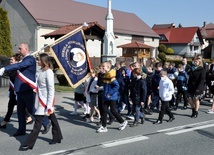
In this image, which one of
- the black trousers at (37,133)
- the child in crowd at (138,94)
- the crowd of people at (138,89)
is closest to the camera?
the black trousers at (37,133)

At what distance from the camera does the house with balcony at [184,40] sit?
62.1 metres

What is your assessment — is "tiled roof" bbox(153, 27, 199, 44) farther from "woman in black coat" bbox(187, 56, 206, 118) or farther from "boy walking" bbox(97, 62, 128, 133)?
"boy walking" bbox(97, 62, 128, 133)

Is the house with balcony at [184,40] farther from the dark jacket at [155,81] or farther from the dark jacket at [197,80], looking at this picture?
the dark jacket at [197,80]

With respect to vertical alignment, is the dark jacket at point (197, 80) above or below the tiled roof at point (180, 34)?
below

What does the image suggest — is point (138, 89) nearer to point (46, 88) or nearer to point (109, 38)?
point (46, 88)

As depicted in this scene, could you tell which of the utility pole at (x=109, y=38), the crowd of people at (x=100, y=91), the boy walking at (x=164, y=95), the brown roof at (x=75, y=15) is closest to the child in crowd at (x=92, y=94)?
the crowd of people at (x=100, y=91)

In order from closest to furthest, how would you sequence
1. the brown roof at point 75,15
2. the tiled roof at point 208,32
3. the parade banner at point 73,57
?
the parade banner at point 73,57, the brown roof at point 75,15, the tiled roof at point 208,32

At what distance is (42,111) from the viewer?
5.56 m

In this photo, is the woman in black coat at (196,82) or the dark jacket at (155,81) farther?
the dark jacket at (155,81)

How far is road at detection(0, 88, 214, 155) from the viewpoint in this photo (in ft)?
17.6

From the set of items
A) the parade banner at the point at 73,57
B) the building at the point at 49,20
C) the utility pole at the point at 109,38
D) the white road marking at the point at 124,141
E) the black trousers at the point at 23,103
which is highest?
the building at the point at 49,20

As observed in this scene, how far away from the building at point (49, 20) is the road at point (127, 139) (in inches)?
894

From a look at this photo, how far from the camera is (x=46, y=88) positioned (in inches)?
220

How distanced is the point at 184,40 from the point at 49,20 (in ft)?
119
